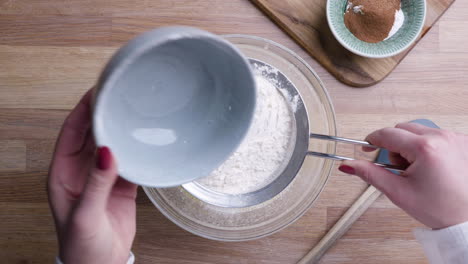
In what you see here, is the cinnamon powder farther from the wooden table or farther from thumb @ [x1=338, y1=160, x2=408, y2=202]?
thumb @ [x1=338, y1=160, x2=408, y2=202]

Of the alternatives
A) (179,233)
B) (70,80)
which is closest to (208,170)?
(179,233)

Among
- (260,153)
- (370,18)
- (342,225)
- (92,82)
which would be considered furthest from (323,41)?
(92,82)

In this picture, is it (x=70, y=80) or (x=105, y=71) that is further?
(x=70, y=80)

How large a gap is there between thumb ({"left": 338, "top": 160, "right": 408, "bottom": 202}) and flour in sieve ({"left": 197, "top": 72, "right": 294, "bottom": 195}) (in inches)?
5.1

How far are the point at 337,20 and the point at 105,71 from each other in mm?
536

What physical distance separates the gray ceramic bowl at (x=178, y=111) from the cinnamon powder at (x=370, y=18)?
1.26 feet

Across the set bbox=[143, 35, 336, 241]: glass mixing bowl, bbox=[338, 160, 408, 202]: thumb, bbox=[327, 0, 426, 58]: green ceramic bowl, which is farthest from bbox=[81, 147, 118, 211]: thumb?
bbox=[327, 0, 426, 58]: green ceramic bowl

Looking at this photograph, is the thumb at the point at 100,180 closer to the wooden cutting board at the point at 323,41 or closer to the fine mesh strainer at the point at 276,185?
the fine mesh strainer at the point at 276,185

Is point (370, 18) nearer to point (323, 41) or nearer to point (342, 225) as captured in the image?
point (323, 41)

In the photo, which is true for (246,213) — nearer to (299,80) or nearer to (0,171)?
(299,80)

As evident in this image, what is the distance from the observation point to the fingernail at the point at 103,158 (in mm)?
498

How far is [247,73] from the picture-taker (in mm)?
539

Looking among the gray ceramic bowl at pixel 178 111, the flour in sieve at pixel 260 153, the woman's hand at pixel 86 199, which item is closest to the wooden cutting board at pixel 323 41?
the flour in sieve at pixel 260 153

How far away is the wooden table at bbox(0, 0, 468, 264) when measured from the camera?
86cm
